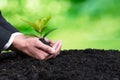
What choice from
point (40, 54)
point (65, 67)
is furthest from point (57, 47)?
point (65, 67)

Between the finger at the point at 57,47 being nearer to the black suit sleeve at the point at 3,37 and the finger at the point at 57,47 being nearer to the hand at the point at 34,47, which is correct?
the hand at the point at 34,47

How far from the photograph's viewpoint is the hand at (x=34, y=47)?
93.3 inches

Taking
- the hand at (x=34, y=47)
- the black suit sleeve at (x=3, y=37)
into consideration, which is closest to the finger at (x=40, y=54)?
the hand at (x=34, y=47)

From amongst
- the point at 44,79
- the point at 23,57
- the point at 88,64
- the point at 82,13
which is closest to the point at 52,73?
the point at 44,79

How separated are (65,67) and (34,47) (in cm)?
23

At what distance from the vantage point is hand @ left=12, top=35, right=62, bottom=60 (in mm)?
2369

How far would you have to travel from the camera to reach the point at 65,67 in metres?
2.28

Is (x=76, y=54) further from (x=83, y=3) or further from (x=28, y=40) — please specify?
(x=83, y=3)

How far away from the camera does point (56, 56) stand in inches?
101

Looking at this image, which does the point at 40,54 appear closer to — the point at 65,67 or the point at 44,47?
the point at 44,47

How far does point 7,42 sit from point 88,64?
47cm

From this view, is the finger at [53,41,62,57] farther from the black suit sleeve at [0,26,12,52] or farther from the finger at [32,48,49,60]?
the black suit sleeve at [0,26,12,52]

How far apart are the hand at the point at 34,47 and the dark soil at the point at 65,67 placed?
4 cm

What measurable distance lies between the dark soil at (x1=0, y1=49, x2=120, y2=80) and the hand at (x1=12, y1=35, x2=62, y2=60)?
4cm
